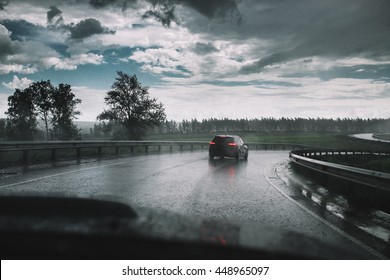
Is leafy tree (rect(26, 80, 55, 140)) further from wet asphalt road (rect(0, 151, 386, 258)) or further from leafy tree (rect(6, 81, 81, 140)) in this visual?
wet asphalt road (rect(0, 151, 386, 258))

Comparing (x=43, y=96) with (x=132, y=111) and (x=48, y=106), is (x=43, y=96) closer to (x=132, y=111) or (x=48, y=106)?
(x=48, y=106)

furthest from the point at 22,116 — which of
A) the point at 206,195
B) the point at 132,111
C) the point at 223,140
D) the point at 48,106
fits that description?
the point at 206,195

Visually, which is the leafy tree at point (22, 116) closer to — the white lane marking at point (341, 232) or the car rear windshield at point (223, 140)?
the car rear windshield at point (223, 140)

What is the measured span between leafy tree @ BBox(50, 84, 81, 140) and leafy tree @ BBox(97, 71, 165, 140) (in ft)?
49.8

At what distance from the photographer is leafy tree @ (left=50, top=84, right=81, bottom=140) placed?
201 ft

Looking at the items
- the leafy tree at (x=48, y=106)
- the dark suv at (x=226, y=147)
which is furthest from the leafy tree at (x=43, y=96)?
the dark suv at (x=226, y=147)

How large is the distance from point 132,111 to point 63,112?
20.0 m

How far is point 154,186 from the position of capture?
955cm

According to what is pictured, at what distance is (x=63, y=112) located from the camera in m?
62.9

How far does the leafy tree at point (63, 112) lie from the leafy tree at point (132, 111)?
1518 centimetres

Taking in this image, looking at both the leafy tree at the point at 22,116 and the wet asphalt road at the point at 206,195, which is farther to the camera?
the leafy tree at the point at 22,116

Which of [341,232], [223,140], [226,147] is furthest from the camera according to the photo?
[223,140]

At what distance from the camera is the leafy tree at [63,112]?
61.3 m

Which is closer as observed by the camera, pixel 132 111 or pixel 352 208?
pixel 352 208
